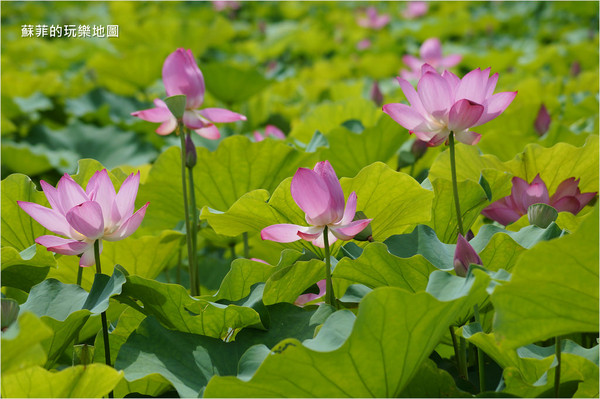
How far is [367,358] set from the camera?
678 mm

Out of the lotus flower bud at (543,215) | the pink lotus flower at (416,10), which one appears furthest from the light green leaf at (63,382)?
the pink lotus flower at (416,10)

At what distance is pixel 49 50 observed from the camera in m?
3.63

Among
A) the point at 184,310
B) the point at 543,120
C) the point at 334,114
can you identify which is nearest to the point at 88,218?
the point at 184,310

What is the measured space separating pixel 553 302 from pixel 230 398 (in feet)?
1.12

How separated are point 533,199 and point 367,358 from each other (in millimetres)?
505

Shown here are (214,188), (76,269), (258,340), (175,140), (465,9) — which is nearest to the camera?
(258,340)

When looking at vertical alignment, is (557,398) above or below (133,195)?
below

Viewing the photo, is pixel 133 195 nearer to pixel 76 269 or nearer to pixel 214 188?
pixel 76 269

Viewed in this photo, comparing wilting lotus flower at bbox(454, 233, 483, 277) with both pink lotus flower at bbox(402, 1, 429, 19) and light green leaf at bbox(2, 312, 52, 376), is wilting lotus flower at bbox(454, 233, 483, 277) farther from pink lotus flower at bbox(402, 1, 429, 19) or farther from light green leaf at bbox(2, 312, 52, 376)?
pink lotus flower at bbox(402, 1, 429, 19)

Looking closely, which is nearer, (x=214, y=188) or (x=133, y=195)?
(x=133, y=195)

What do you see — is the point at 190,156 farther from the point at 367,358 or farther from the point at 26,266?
the point at 367,358

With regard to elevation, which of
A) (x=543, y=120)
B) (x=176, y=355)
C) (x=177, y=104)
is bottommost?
(x=176, y=355)

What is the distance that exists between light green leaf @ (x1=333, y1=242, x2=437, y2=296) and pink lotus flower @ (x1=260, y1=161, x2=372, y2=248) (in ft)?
0.11

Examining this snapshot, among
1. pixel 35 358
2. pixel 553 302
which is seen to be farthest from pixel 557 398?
pixel 35 358
